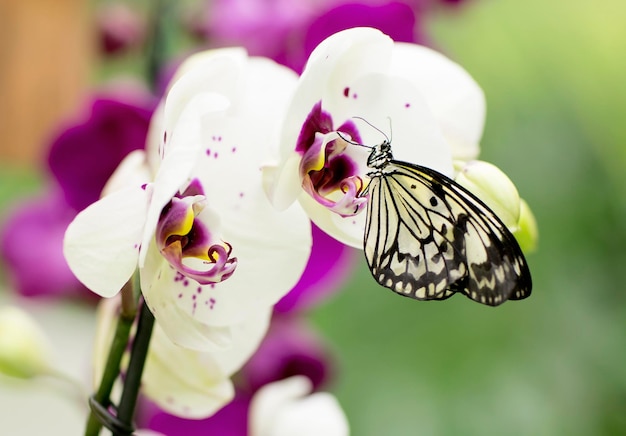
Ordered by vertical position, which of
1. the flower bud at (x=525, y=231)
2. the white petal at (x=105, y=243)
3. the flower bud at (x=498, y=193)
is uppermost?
the flower bud at (x=498, y=193)

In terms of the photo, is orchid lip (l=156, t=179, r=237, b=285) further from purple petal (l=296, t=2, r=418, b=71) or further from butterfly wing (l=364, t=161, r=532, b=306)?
purple petal (l=296, t=2, r=418, b=71)

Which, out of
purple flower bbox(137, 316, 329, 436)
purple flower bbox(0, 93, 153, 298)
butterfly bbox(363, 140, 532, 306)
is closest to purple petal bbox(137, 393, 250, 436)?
purple flower bbox(137, 316, 329, 436)

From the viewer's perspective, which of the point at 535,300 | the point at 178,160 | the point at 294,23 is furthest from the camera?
the point at 535,300

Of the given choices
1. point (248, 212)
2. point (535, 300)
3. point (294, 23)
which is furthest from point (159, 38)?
point (535, 300)

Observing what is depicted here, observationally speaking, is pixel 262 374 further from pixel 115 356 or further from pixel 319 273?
pixel 115 356

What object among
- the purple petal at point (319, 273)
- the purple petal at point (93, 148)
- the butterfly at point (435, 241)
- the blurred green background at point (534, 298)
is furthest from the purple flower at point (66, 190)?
the blurred green background at point (534, 298)

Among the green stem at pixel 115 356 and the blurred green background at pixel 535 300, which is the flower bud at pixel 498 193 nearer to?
the green stem at pixel 115 356
